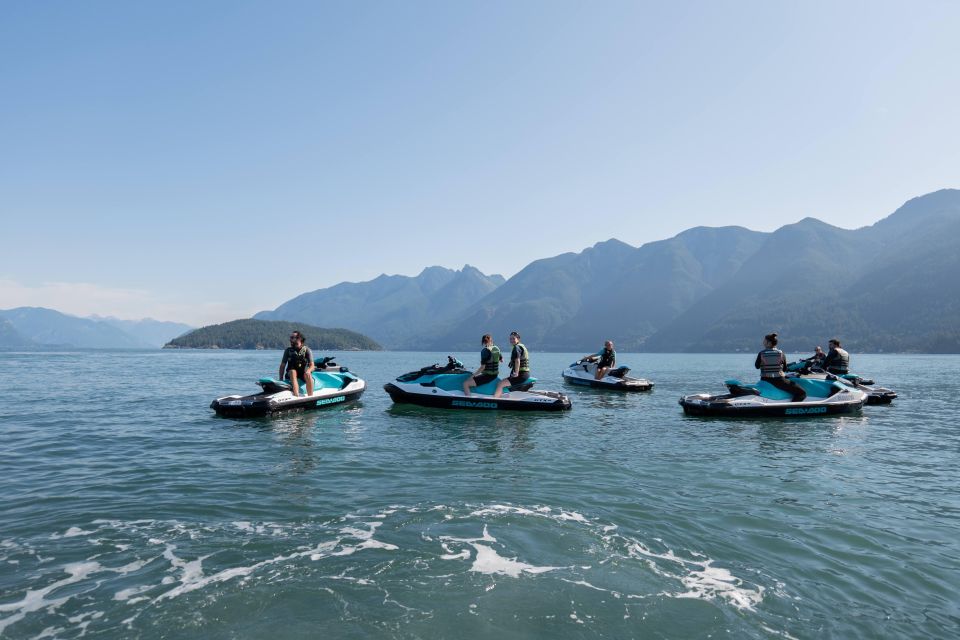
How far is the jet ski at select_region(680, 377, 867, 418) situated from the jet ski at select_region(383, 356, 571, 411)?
18.2 ft

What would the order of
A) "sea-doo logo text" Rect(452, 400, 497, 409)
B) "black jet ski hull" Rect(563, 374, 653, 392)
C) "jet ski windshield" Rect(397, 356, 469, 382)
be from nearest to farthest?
"sea-doo logo text" Rect(452, 400, 497, 409)
"jet ski windshield" Rect(397, 356, 469, 382)
"black jet ski hull" Rect(563, 374, 653, 392)

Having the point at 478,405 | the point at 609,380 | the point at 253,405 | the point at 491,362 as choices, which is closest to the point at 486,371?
the point at 491,362

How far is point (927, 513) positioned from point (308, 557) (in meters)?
10.3

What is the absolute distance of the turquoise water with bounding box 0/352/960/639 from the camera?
5426mm

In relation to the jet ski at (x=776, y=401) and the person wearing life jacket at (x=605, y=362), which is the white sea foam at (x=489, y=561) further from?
the person wearing life jacket at (x=605, y=362)

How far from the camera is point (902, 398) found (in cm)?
2998

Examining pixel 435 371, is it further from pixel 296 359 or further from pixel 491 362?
pixel 296 359

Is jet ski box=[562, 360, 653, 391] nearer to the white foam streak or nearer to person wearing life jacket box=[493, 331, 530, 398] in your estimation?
person wearing life jacket box=[493, 331, 530, 398]

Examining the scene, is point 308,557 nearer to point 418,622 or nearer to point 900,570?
point 418,622

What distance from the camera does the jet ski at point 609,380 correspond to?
102ft

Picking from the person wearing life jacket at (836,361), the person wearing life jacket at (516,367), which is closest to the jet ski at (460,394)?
the person wearing life jacket at (516,367)

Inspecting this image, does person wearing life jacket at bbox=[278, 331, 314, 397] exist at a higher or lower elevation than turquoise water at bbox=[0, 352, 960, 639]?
higher

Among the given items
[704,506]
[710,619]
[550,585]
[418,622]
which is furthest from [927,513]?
[418,622]

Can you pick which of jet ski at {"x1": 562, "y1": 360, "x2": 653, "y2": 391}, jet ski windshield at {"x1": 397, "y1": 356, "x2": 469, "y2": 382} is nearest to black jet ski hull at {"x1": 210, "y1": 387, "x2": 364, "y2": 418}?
jet ski windshield at {"x1": 397, "y1": 356, "x2": 469, "y2": 382}
